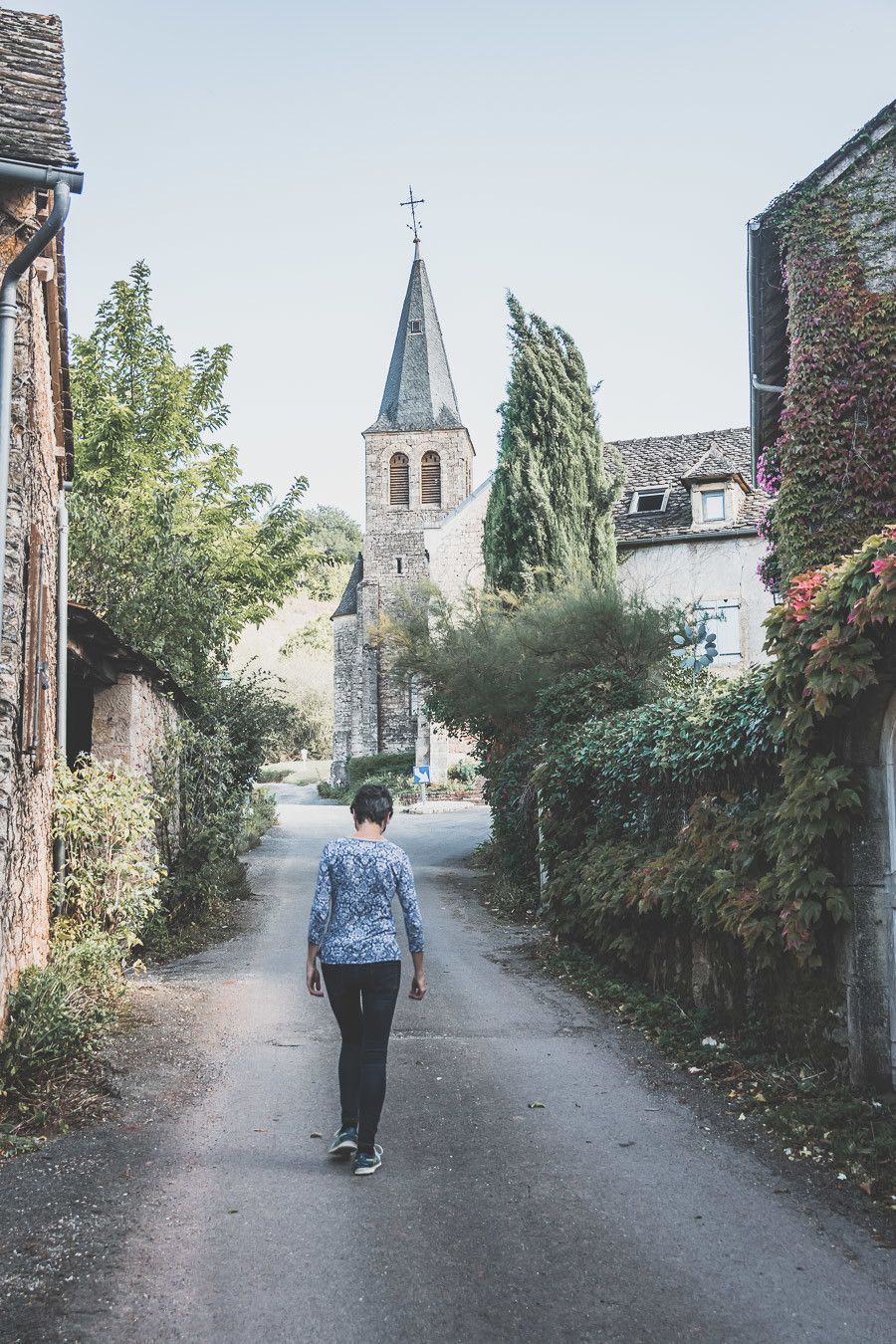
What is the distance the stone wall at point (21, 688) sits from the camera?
6164 millimetres

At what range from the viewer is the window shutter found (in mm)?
6496

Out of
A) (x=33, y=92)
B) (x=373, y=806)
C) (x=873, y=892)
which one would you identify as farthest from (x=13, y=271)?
(x=873, y=892)

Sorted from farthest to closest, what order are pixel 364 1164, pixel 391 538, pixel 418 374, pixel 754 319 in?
pixel 418 374 < pixel 391 538 < pixel 754 319 < pixel 364 1164

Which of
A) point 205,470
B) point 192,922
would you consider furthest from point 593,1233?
point 205,470

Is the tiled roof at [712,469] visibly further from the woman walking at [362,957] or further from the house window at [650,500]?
the woman walking at [362,957]

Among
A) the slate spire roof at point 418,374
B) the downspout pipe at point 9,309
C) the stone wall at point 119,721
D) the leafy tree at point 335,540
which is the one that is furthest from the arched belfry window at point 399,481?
the downspout pipe at point 9,309

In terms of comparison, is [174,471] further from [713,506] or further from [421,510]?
[421,510]

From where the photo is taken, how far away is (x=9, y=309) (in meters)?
6.34

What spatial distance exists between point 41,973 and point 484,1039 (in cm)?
292

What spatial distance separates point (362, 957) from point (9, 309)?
428 cm

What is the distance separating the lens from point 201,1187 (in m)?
4.61

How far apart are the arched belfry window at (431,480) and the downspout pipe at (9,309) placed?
41724 millimetres

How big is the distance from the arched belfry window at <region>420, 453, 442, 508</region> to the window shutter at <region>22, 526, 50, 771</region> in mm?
40924

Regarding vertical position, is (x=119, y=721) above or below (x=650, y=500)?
below
